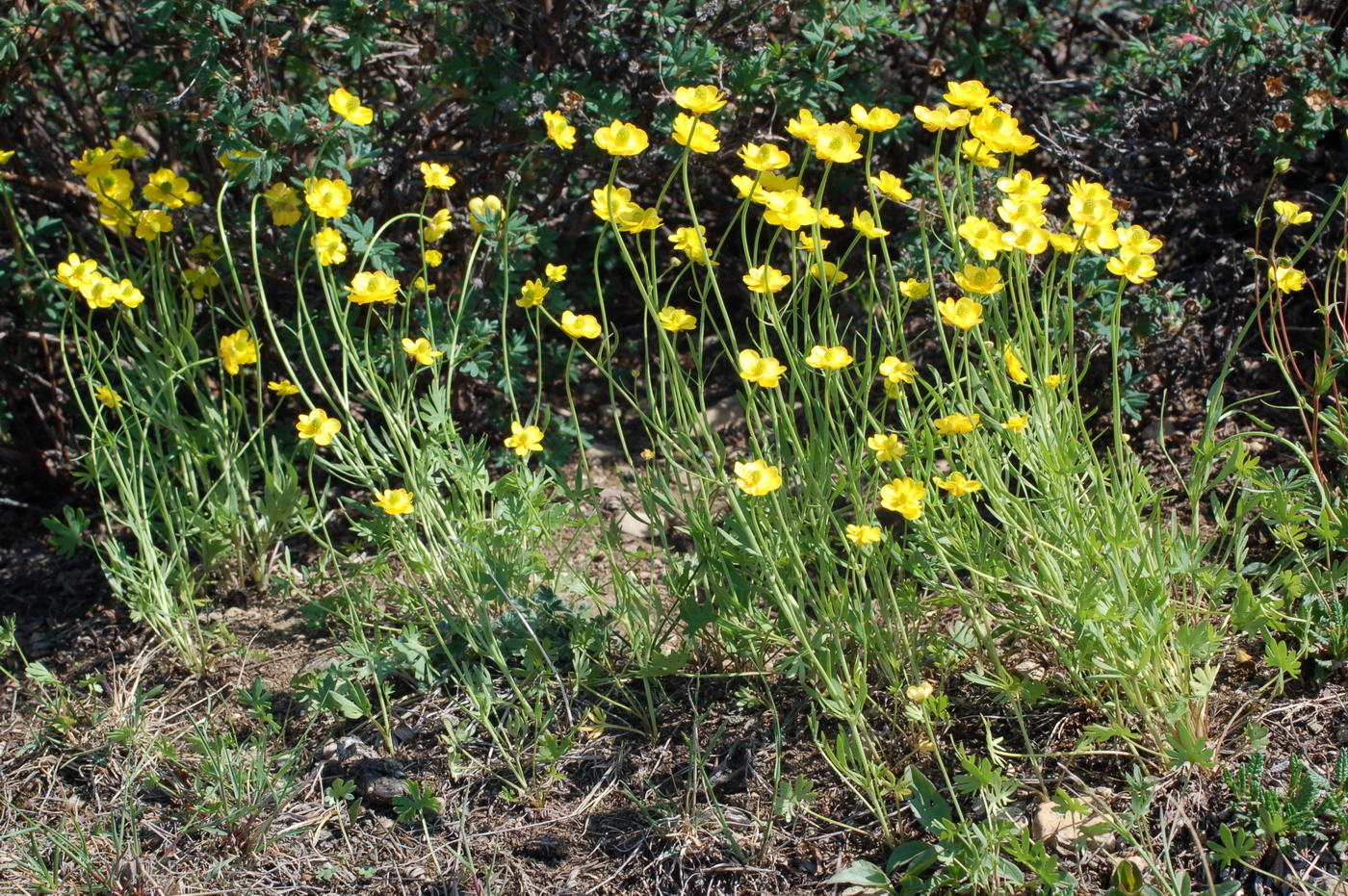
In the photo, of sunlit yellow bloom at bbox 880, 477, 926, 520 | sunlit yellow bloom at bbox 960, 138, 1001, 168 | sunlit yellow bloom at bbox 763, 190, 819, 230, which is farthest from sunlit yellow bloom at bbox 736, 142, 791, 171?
sunlit yellow bloom at bbox 880, 477, 926, 520

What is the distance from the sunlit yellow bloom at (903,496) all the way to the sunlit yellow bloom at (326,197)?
1.16m

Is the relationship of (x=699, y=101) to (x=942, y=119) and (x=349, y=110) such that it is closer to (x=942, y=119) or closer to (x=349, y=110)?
(x=942, y=119)

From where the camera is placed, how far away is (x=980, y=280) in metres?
1.76

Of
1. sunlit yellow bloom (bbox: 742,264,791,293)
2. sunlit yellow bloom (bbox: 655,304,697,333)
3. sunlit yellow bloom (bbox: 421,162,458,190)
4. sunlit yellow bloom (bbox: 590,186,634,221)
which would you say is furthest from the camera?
sunlit yellow bloom (bbox: 421,162,458,190)

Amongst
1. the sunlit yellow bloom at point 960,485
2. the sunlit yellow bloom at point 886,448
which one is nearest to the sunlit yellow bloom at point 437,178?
the sunlit yellow bloom at point 886,448

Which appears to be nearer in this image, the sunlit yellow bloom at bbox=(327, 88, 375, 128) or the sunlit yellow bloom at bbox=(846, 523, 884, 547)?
the sunlit yellow bloom at bbox=(846, 523, 884, 547)

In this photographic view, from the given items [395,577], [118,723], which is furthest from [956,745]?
[118,723]

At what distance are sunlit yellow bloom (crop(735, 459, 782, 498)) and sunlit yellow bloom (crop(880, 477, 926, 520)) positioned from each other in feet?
0.52

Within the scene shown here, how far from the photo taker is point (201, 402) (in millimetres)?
2529

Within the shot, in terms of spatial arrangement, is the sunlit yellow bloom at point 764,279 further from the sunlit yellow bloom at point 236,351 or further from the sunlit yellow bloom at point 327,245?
the sunlit yellow bloom at point 236,351

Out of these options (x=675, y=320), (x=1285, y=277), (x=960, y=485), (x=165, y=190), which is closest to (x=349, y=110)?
(x=165, y=190)

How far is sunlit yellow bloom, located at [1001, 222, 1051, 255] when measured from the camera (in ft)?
5.58

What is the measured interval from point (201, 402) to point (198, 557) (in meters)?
0.51

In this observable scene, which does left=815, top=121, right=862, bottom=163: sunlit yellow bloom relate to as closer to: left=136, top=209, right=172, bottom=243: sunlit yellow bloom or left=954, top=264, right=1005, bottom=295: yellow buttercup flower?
left=954, top=264, right=1005, bottom=295: yellow buttercup flower
